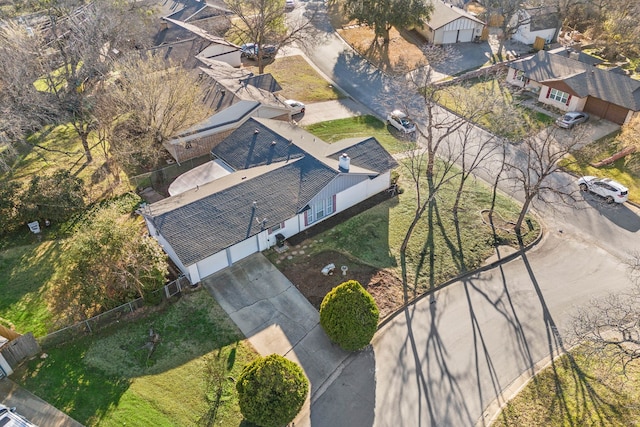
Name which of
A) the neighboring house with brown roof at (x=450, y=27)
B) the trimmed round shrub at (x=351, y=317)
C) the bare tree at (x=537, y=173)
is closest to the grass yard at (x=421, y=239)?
the bare tree at (x=537, y=173)

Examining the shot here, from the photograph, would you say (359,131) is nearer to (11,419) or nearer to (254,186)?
(254,186)

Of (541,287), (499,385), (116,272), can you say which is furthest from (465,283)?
(116,272)

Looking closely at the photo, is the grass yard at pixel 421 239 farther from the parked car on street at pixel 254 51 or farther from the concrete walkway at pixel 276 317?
the parked car on street at pixel 254 51

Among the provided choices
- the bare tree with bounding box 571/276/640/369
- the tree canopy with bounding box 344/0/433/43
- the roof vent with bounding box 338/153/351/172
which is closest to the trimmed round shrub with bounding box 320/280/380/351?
the bare tree with bounding box 571/276/640/369

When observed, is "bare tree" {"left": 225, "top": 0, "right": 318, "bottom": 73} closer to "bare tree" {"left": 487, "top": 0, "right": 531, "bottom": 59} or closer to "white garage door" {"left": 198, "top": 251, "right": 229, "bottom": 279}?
"bare tree" {"left": 487, "top": 0, "right": 531, "bottom": 59}

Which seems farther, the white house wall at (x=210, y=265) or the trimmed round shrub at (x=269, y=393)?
the white house wall at (x=210, y=265)
